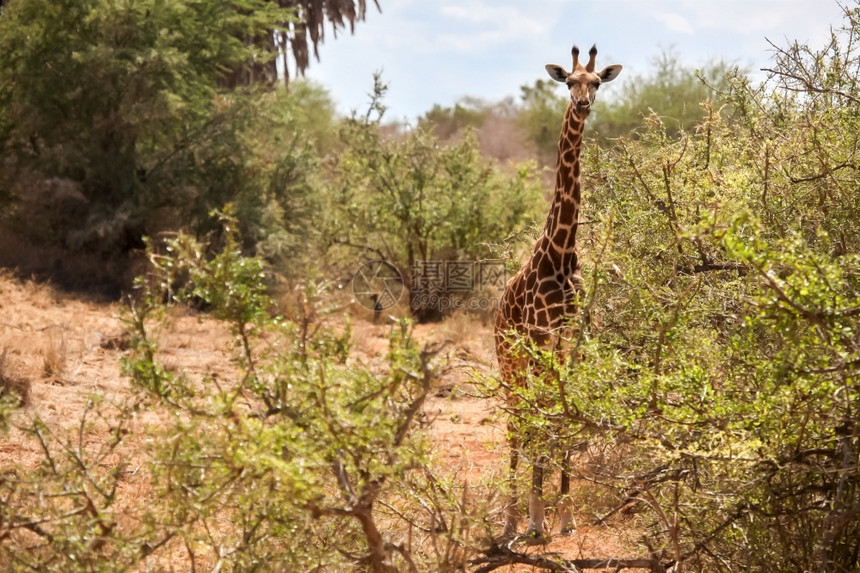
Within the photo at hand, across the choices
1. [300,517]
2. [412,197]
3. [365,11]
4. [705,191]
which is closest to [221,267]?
[300,517]

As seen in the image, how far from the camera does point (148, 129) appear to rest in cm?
1250

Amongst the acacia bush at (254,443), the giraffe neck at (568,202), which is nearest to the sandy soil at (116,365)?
the giraffe neck at (568,202)

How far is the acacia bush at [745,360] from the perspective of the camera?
298 centimetres

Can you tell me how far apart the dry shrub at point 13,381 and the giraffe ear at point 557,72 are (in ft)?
14.8

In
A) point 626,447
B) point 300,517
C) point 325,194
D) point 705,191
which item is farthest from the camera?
point 325,194

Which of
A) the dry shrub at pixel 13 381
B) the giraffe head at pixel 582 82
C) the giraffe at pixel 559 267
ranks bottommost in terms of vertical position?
the dry shrub at pixel 13 381

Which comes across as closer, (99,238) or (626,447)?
(626,447)

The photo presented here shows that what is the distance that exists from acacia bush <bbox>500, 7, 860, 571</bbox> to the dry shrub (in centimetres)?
438

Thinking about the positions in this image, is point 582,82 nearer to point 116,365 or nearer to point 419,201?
point 116,365

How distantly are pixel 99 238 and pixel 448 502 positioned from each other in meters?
10.1

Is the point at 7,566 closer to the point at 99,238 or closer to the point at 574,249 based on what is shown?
the point at 574,249

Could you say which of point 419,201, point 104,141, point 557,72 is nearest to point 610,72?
point 557,72

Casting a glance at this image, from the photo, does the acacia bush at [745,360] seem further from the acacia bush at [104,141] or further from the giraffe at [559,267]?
the acacia bush at [104,141]

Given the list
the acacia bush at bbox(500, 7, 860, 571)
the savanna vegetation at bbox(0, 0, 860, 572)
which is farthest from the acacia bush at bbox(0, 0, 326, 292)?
the acacia bush at bbox(500, 7, 860, 571)
